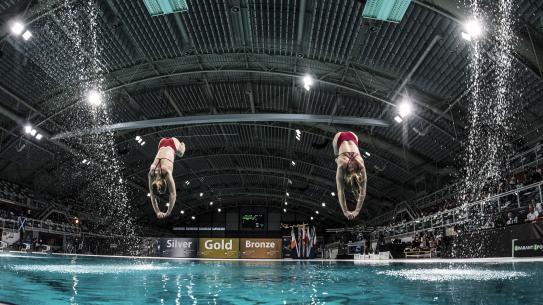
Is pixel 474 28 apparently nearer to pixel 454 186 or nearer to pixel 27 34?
pixel 454 186

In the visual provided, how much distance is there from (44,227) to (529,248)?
97.9 feet

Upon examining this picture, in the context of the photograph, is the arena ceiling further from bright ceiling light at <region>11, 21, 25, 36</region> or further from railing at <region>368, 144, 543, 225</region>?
railing at <region>368, 144, 543, 225</region>

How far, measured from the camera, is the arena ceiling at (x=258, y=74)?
1476 centimetres

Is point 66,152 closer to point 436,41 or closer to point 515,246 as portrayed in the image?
point 436,41

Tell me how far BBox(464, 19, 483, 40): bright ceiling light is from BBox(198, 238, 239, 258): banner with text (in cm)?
2841

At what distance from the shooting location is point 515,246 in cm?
1162

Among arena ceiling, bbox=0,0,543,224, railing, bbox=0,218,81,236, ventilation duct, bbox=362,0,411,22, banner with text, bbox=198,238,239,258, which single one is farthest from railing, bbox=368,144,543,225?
railing, bbox=0,218,81,236

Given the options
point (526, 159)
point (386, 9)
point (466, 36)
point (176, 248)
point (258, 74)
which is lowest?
point (176, 248)

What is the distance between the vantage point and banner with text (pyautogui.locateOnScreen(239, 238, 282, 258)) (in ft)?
119

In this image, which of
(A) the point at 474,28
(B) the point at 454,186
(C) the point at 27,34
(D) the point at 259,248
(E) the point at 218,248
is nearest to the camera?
(A) the point at 474,28

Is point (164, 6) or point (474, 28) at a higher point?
point (164, 6)

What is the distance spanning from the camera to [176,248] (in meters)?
33.8

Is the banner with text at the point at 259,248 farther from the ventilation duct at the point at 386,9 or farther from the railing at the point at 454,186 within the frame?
the ventilation duct at the point at 386,9

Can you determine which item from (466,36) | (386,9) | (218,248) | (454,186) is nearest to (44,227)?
(218,248)
